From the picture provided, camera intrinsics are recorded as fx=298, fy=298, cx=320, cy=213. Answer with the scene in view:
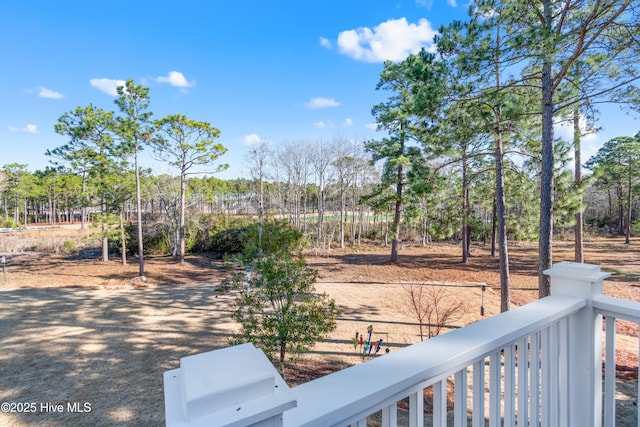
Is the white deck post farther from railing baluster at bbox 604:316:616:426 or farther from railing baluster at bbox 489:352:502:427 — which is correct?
railing baluster at bbox 604:316:616:426

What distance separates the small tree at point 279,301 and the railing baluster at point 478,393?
292cm

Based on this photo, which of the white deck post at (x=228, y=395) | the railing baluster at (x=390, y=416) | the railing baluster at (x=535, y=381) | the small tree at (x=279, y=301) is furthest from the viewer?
the small tree at (x=279, y=301)

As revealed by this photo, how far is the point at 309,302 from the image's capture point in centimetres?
378

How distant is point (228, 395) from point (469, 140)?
6.70 meters

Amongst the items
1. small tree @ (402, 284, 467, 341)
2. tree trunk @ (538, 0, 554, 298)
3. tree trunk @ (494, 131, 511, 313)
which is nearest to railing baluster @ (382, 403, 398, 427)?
tree trunk @ (538, 0, 554, 298)

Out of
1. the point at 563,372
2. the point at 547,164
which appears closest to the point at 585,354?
the point at 563,372

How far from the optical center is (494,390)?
92 centimetres

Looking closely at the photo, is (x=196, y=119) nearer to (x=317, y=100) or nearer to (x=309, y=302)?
(x=317, y=100)

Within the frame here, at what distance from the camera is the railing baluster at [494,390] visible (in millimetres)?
905

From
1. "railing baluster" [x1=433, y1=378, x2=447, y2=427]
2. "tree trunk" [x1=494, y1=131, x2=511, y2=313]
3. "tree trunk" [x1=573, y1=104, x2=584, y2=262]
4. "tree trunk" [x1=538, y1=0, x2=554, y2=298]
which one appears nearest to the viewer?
"railing baluster" [x1=433, y1=378, x2=447, y2=427]

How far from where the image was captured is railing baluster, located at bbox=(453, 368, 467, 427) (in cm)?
83

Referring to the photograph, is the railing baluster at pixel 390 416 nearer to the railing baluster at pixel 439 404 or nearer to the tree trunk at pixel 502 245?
the railing baluster at pixel 439 404

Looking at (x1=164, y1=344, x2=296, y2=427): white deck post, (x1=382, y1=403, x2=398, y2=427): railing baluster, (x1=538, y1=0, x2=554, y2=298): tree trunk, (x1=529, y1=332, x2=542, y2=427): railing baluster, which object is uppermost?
(x1=538, y1=0, x2=554, y2=298): tree trunk

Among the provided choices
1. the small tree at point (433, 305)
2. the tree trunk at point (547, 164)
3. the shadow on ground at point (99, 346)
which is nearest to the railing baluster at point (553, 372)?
the shadow on ground at point (99, 346)
